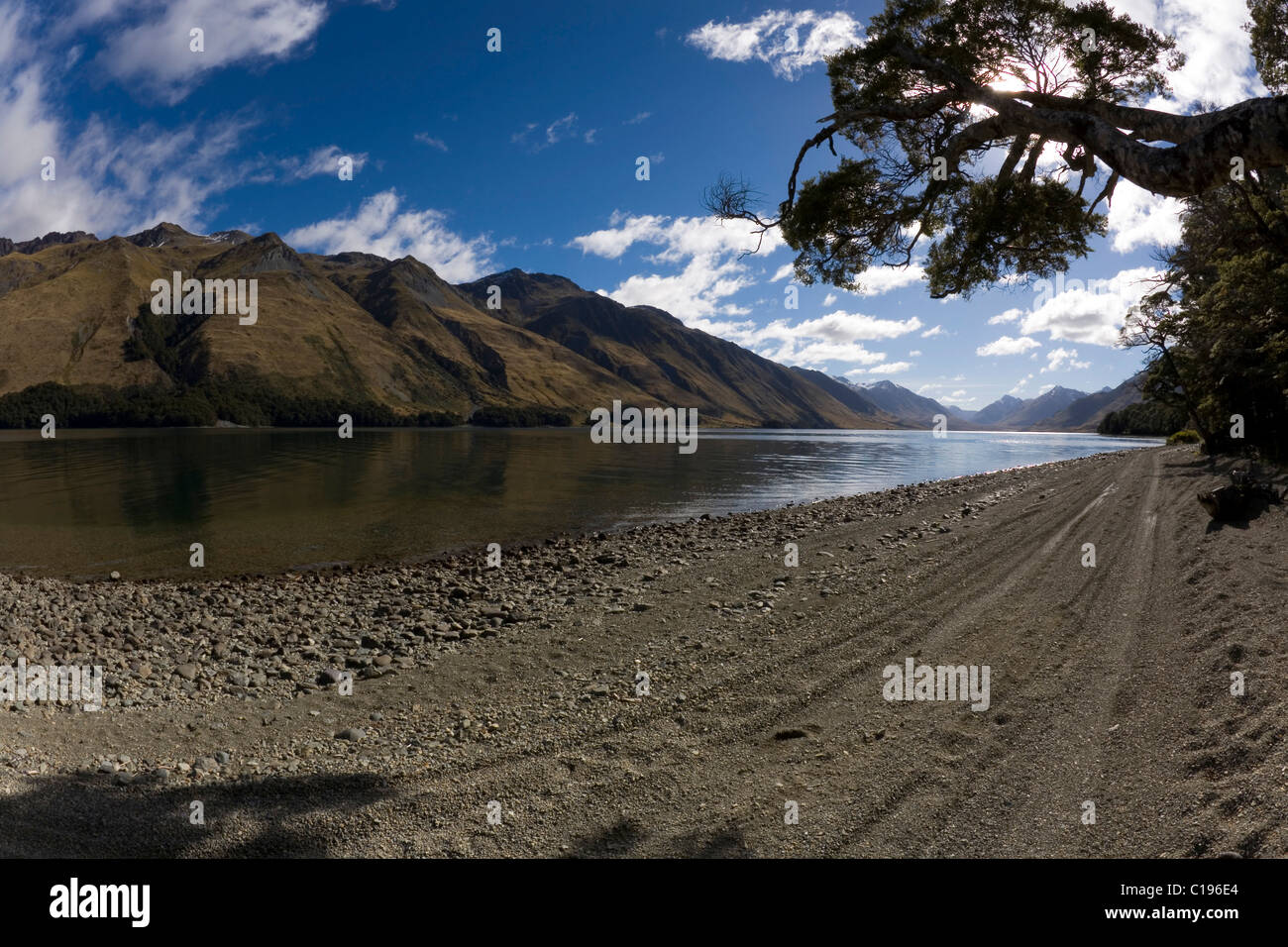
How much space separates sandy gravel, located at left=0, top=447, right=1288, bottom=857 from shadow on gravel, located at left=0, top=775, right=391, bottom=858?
0.03 m

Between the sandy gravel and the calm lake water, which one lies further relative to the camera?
the calm lake water

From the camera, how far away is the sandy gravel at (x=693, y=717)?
627 cm

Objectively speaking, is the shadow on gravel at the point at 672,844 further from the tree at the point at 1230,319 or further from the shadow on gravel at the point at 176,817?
the tree at the point at 1230,319

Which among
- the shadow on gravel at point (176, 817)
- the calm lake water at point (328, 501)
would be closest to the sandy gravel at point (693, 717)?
the shadow on gravel at point (176, 817)

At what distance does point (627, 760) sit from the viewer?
7996 millimetres

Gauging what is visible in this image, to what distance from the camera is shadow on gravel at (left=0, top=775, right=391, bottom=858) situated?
602 centimetres

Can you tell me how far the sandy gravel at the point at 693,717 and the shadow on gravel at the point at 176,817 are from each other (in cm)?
3

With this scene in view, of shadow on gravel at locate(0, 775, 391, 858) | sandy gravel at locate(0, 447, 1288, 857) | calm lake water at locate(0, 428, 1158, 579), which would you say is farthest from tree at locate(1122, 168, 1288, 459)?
calm lake water at locate(0, 428, 1158, 579)

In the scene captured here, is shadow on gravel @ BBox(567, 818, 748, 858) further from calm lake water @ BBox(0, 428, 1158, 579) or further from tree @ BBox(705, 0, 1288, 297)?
calm lake water @ BBox(0, 428, 1158, 579)

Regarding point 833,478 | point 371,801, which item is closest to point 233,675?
point 371,801

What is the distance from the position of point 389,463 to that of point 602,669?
229ft

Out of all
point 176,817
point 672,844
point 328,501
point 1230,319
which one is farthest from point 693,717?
point 328,501

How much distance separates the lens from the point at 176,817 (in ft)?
21.9
